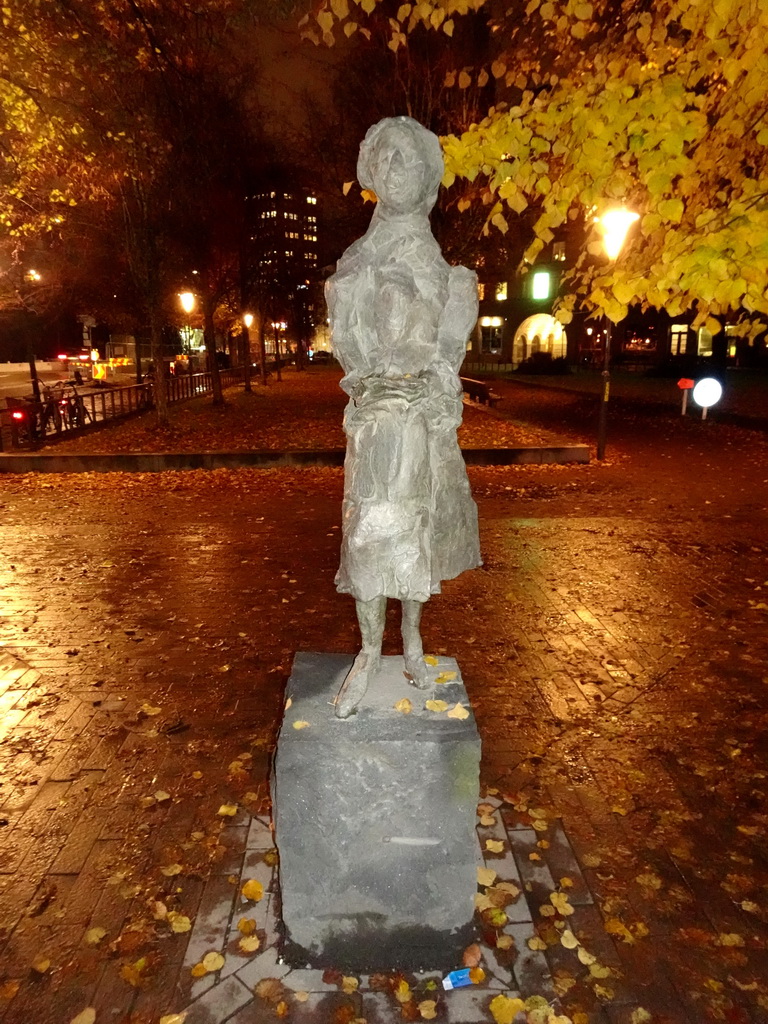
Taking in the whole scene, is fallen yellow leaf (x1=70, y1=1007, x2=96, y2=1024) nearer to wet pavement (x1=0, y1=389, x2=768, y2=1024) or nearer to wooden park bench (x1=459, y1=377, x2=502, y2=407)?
wet pavement (x1=0, y1=389, x2=768, y2=1024)

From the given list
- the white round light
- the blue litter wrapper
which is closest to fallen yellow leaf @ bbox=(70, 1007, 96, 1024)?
the blue litter wrapper

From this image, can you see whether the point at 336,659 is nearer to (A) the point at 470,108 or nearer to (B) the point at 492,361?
(A) the point at 470,108

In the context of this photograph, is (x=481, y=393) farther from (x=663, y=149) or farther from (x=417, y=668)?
(x=417, y=668)

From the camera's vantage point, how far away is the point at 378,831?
3.05m

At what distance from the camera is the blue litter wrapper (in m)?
3.01

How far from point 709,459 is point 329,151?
16.8 m

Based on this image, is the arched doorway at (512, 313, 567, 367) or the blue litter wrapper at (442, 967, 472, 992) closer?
the blue litter wrapper at (442, 967, 472, 992)

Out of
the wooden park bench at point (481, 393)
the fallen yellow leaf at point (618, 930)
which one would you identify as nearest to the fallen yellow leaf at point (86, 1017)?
the fallen yellow leaf at point (618, 930)

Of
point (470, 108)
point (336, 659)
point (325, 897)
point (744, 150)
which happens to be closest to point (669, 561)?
point (744, 150)

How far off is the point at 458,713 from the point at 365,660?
0.48 m

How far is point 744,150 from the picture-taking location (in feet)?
18.6

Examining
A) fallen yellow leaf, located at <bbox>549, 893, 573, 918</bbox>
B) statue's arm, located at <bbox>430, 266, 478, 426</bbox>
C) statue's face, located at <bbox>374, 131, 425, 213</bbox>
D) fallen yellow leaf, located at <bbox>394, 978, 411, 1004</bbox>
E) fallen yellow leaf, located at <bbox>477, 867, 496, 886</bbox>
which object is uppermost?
statue's face, located at <bbox>374, 131, 425, 213</bbox>

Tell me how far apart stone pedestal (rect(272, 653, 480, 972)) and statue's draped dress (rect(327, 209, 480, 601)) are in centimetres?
59

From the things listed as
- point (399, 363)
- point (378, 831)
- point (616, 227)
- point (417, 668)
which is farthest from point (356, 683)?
point (616, 227)
